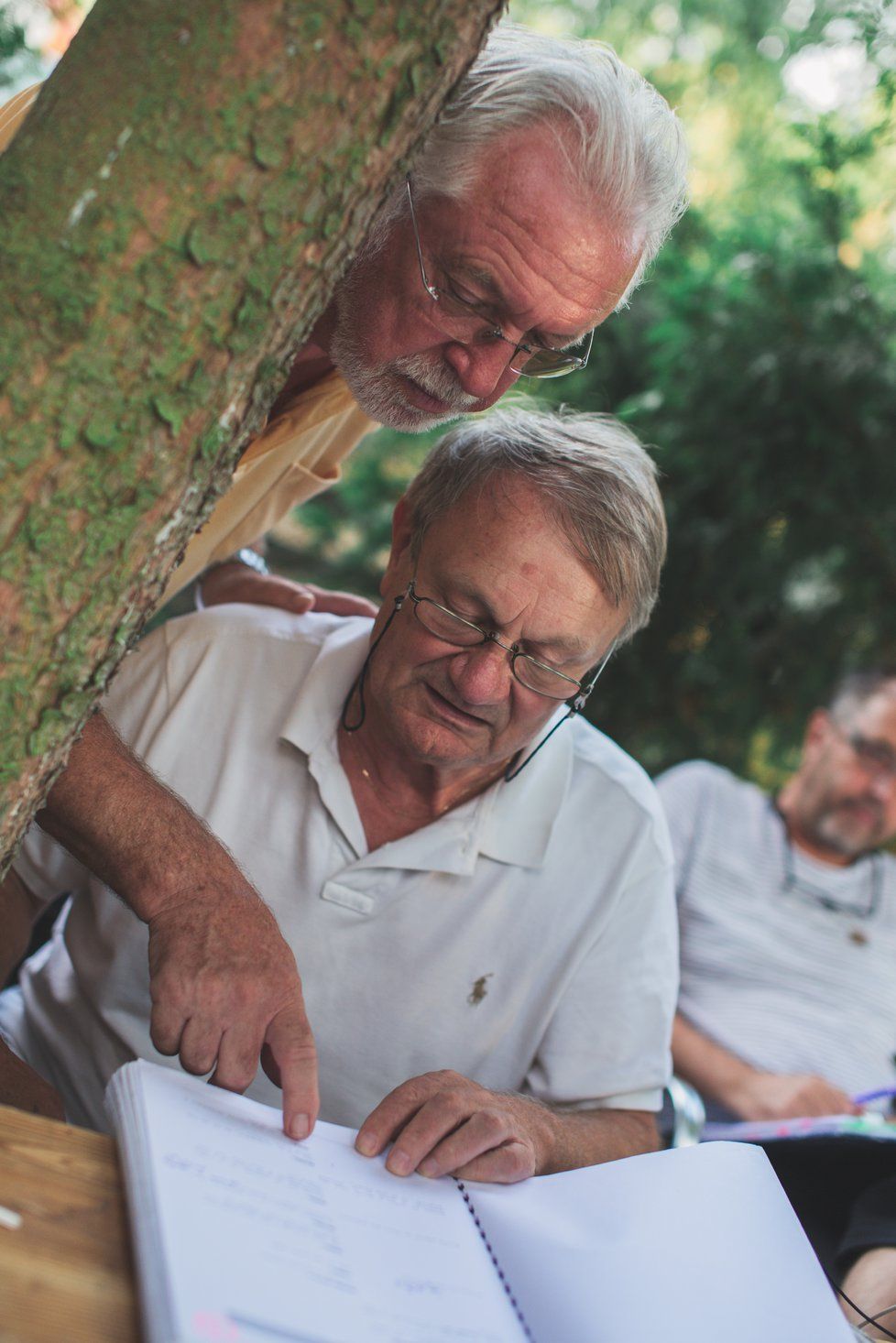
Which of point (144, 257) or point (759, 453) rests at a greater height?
point (144, 257)

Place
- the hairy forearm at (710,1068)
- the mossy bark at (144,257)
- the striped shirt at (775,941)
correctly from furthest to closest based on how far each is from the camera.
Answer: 1. the striped shirt at (775,941)
2. the hairy forearm at (710,1068)
3. the mossy bark at (144,257)

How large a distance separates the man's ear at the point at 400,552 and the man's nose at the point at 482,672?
18 centimetres

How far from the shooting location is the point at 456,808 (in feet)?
6.26

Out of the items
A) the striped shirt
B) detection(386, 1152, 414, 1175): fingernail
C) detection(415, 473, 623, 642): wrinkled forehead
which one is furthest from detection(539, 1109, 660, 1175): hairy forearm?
the striped shirt

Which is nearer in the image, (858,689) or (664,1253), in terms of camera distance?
(664,1253)

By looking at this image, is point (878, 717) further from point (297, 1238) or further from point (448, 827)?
point (297, 1238)

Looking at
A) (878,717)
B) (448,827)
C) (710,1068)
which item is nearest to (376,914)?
(448,827)

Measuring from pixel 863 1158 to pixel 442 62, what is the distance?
1.87 meters

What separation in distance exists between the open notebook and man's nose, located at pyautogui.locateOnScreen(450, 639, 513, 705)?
0.70 m

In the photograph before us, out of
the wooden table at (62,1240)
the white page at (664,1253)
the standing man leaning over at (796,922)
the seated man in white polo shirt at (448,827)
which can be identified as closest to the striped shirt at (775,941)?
the standing man leaning over at (796,922)

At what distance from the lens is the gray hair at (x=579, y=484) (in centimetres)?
178

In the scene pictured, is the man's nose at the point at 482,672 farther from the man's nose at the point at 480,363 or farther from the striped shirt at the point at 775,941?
the striped shirt at the point at 775,941

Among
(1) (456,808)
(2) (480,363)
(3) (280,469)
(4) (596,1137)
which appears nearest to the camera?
(4) (596,1137)

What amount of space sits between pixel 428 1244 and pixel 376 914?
753mm
